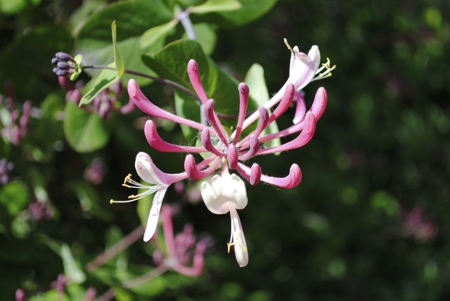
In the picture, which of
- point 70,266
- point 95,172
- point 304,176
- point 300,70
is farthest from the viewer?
point 304,176

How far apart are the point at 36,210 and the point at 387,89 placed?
1683 mm

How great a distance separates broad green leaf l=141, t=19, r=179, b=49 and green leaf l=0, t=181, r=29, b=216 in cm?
47

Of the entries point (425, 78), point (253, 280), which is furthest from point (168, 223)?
point (425, 78)

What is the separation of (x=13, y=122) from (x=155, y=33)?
0.41 meters

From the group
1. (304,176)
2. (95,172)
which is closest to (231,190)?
(95,172)

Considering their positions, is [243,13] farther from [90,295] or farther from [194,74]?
[90,295]

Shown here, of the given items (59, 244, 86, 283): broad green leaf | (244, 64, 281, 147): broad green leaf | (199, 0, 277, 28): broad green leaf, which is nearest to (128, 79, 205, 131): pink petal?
(244, 64, 281, 147): broad green leaf

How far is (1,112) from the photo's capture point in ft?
4.14

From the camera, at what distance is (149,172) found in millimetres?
742

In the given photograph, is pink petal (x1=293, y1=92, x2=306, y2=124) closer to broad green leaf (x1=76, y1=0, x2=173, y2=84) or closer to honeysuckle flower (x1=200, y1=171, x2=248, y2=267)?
honeysuckle flower (x1=200, y1=171, x2=248, y2=267)

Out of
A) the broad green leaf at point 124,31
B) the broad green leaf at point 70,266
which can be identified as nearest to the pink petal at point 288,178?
the broad green leaf at point 124,31

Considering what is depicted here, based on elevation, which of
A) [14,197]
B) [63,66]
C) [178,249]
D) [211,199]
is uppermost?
[63,66]

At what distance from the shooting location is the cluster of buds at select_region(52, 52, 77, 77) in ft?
2.94

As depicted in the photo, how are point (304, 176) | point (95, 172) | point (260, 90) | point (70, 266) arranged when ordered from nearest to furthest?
point (260, 90) → point (70, 266) → point (95, 172) → point (304, 176)
